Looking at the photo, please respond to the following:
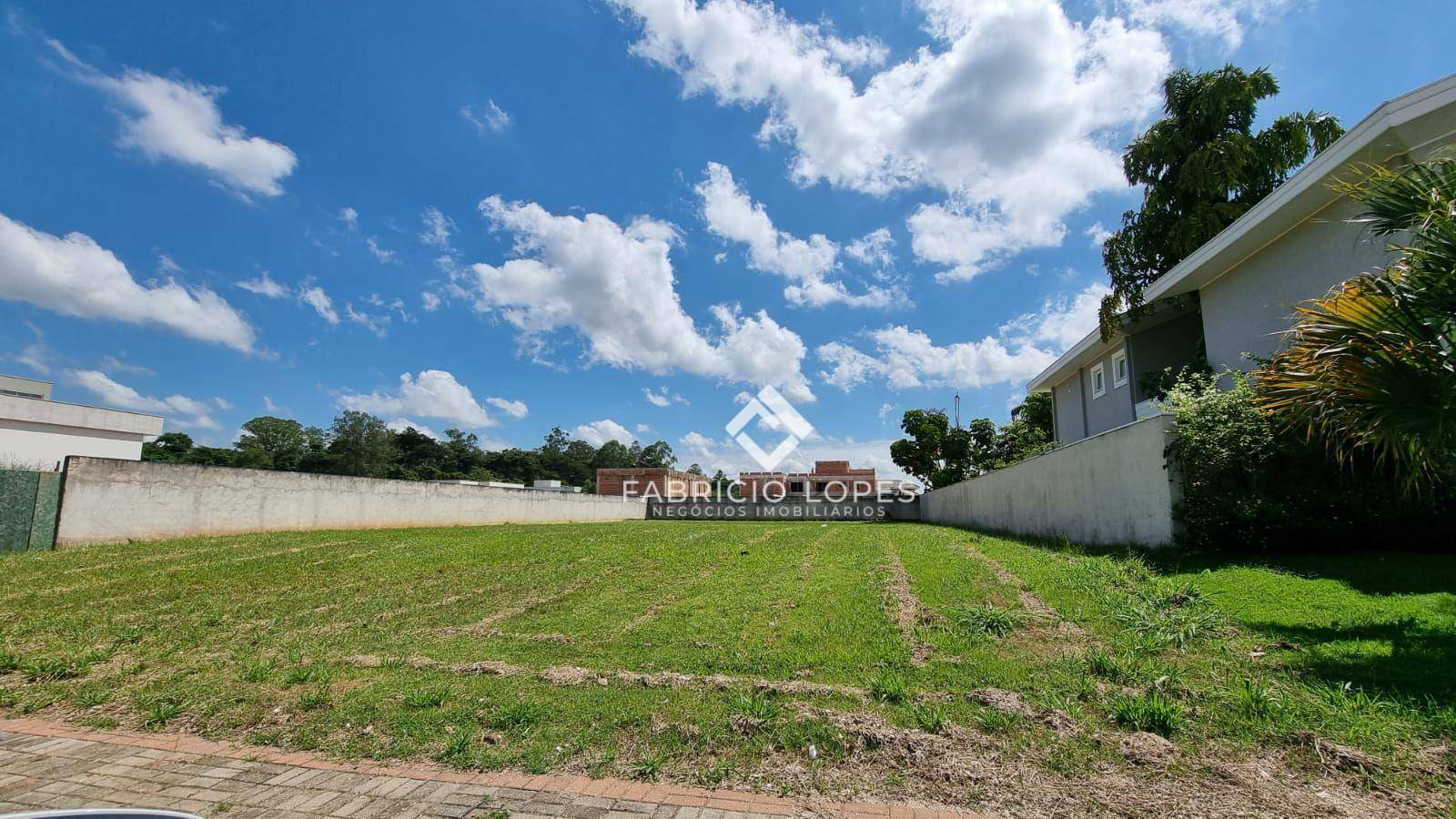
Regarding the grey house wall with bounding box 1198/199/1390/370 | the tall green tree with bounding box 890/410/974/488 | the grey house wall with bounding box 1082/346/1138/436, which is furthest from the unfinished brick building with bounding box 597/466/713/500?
the grey house wall with bounding box 1198/199/1390/370

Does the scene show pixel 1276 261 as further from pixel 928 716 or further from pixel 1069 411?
pixel 928 716

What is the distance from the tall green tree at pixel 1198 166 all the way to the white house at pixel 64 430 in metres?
32.8

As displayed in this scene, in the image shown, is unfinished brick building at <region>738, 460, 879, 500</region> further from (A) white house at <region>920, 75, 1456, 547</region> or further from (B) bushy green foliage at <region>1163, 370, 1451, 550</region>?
(B) bushy green foliage at <region>1163, 370, 1451, 550</region>

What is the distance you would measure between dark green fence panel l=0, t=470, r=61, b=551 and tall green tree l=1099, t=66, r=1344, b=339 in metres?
22.2

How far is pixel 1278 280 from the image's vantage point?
32.7ft

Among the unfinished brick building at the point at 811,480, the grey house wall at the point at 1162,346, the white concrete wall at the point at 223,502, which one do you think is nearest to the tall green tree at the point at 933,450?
the unfinished brick building at the point at 811,480

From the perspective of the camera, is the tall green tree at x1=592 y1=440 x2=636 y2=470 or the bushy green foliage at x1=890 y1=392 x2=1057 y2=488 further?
the tall green tree at x1=592 y1=440 x2=636 y2=470

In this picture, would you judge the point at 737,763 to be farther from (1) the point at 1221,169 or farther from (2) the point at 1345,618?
(1) the point at 1221,169

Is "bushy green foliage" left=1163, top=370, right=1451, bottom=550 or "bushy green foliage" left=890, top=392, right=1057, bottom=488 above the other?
"bushy green foliage" left=890, top=392, right=1057, bottom=488

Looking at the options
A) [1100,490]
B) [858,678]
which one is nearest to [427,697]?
[858,678]

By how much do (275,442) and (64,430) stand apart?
5391cm

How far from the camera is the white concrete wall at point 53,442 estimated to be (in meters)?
22.0

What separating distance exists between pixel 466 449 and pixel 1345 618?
8473 centimetres

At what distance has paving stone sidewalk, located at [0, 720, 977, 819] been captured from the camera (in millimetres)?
2584
